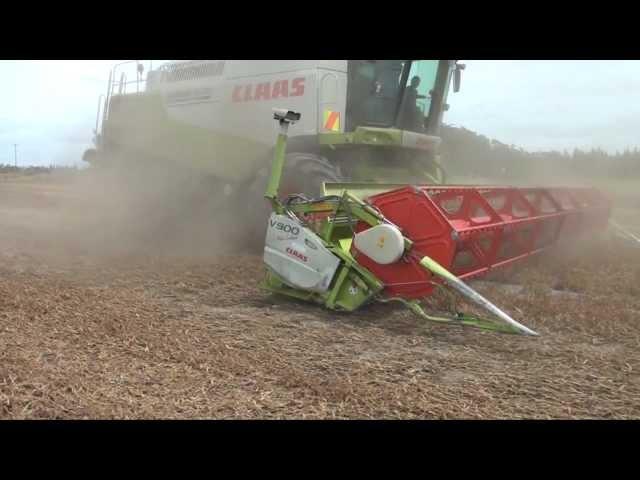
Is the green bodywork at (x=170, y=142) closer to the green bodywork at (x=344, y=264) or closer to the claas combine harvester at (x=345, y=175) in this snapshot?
the claas combine harvester at (x=345, y=175)

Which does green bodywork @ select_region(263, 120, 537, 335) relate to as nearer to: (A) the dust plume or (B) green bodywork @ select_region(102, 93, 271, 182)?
(A) the dust plume

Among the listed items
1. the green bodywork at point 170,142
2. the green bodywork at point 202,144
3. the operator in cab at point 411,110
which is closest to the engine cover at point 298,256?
the green bodywork at point 202,144

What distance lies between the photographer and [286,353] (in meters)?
3.20

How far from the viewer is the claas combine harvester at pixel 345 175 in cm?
401

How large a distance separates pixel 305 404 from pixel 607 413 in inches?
51.7

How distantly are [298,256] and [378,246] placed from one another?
0.68m

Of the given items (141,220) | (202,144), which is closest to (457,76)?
(202,144)

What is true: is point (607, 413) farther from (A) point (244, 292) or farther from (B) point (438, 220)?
(A) point (244, 292)

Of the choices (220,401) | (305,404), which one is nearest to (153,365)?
(220,401)

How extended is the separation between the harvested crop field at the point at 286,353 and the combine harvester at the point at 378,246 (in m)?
0.16

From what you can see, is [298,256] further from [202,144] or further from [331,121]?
[202,144]

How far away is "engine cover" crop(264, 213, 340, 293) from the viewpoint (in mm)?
4156

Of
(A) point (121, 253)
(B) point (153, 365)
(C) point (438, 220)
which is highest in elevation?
(C) point (438, 220)

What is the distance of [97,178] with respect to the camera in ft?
36.0
